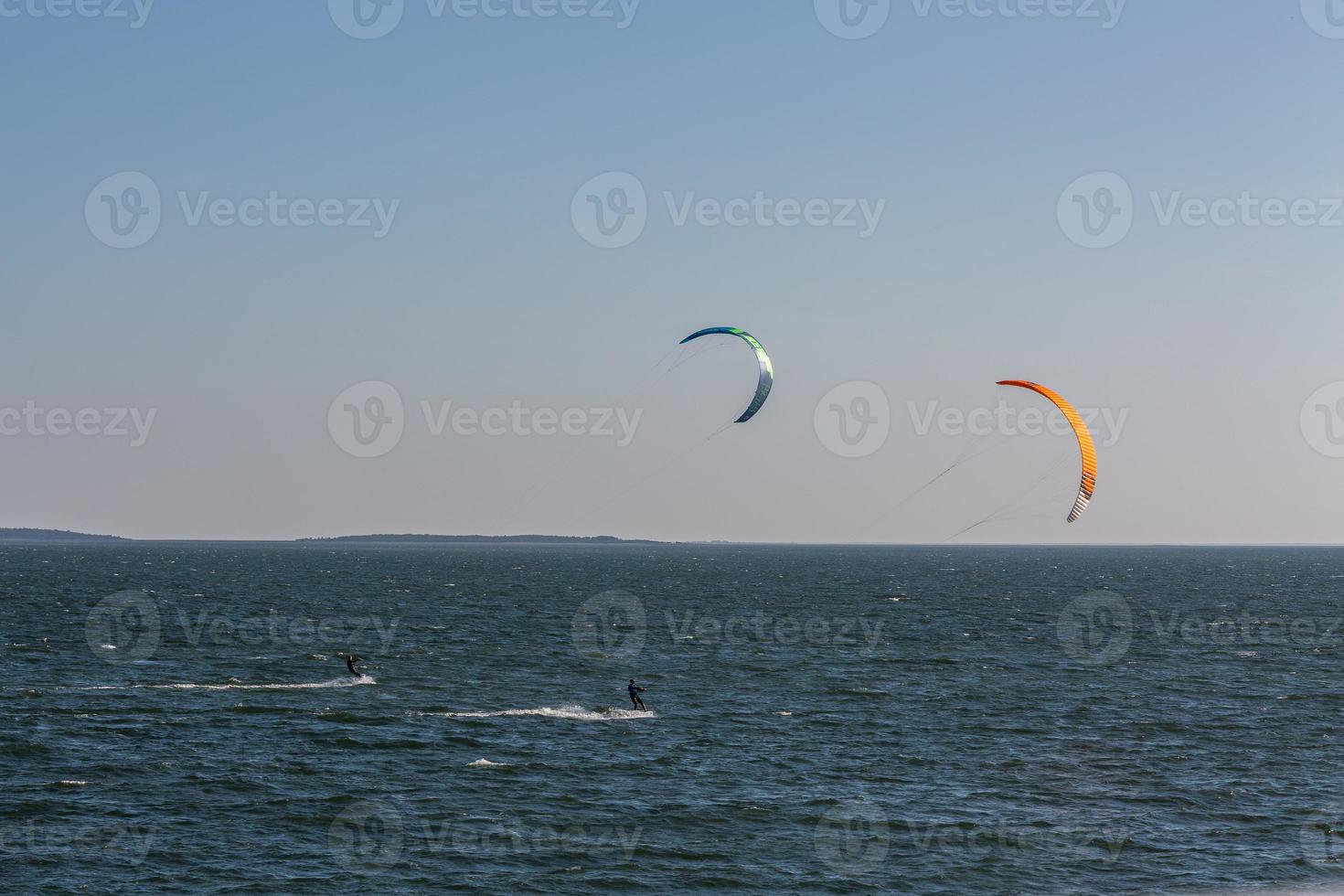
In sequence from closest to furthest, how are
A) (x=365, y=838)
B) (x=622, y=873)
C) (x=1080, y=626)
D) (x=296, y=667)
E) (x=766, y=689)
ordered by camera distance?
(x=622, y=873), (x=365, y=838), (x=766, y=689), (x=296, y=667), (x=1080, y=626)

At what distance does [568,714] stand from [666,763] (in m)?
10.7

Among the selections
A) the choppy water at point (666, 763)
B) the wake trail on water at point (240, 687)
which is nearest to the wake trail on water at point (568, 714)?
the choppy water at point (666, 763)

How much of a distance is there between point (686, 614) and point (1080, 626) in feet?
118

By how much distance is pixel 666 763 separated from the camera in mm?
47375

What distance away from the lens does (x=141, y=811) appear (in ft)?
130

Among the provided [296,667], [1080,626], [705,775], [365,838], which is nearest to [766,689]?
[705,775]

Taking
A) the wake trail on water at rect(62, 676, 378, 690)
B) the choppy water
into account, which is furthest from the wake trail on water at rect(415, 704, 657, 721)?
the wake trail on water at rect(62, 676, 378, 690)

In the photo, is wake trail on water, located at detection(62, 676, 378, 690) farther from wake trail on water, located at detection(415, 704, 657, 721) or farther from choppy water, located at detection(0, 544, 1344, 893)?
wake trail on water, located at detection(415, 704, 657, 721)

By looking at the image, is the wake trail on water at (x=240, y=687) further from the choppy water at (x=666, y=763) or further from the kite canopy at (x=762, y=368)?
the kite canopy at (x=762, y=368)

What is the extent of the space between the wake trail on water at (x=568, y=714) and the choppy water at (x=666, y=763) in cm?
25

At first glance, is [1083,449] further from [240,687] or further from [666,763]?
[240,687]

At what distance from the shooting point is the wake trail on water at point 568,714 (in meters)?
56.3

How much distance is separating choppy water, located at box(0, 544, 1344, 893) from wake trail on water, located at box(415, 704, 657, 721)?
0.81 ft

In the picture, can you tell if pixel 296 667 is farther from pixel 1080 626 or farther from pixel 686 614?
pixel 1080 626
